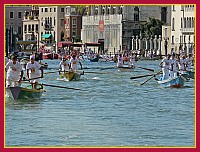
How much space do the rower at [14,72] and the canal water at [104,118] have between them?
1.58 feet

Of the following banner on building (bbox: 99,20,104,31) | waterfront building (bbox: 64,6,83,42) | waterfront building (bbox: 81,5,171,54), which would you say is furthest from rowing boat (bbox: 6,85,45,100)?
waterfront building (bbox: 64,6,83,42)

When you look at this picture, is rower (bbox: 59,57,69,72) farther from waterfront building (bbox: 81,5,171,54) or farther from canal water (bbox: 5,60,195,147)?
waterfront building (bbox: 81,5,171,54)

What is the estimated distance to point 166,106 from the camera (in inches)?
688

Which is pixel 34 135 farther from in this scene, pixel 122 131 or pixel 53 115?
pixel 53 115

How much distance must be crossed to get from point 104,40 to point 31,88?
49456 mm

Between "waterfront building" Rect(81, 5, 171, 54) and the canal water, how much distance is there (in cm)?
4179

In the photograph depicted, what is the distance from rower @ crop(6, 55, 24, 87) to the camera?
15217 millimetres

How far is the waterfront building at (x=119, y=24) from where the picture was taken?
6518cm

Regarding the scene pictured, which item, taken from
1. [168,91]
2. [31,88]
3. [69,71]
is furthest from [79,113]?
[69,71]

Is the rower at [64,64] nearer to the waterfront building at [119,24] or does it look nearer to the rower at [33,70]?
the rower at [33,70]

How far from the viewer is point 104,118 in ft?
47.6

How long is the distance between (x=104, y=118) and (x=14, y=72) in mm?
2025

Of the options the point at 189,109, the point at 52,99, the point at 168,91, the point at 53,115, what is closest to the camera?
the point at 53,115

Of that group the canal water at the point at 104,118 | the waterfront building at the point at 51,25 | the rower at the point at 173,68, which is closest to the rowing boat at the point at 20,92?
the canal water at the point at 104,118
